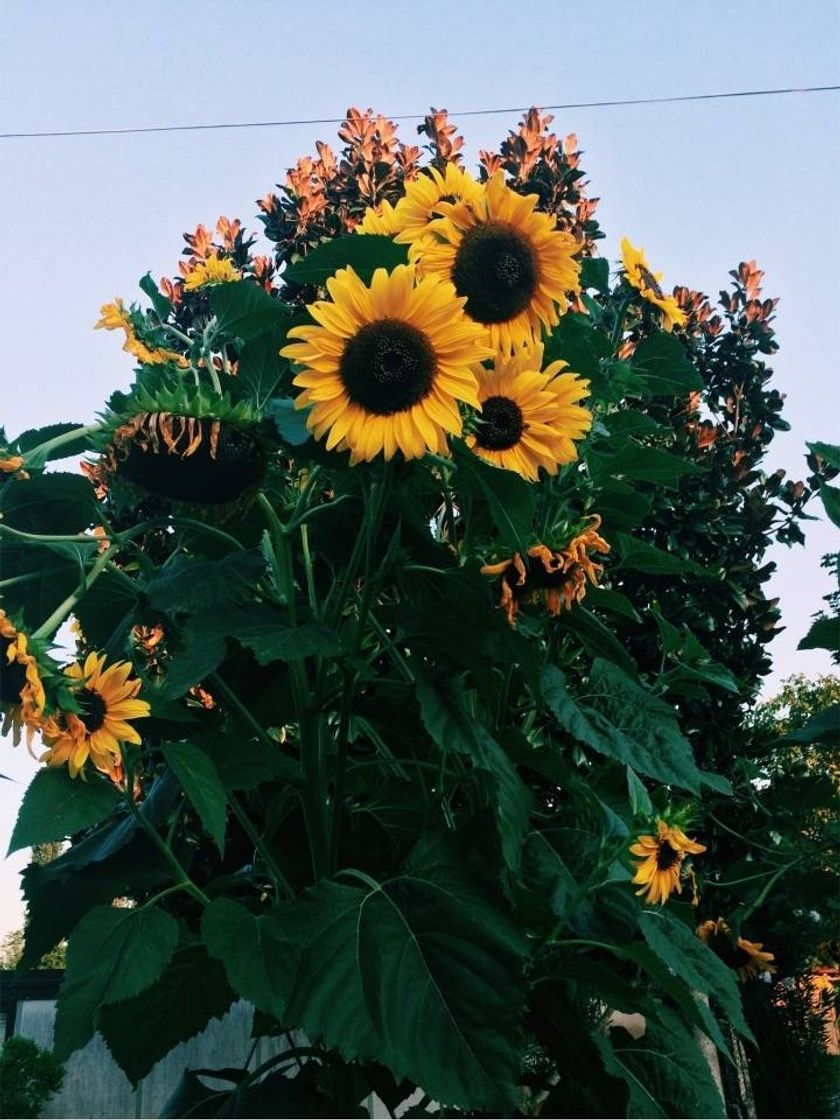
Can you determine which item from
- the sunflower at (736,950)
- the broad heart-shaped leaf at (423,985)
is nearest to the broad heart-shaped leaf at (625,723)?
the broad heart-shaped leaf at (423,985)

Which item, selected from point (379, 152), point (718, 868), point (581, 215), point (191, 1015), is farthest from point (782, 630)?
point (191, 1015)

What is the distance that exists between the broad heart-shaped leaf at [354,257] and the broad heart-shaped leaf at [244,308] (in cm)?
15

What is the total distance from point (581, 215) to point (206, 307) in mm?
1528

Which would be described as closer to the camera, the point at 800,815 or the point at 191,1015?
the point at 191,1015

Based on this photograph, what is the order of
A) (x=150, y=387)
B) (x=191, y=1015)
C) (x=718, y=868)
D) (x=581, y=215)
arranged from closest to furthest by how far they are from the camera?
(x=150, y=387)
(x=191, y=1015)
(x=718, y=868)
(x=581, y=215)

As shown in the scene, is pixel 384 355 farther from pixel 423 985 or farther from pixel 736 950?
pixel 736 950

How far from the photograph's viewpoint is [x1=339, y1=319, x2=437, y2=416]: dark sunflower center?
1.36 metres

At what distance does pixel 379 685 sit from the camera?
170 centimetres

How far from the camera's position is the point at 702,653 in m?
2.02

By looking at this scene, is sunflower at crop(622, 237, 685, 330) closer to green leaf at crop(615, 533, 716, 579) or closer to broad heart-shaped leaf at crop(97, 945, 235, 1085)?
green leaf at crop(615, 533, 716, 579)

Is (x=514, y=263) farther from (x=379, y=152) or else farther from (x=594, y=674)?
(x=379, y=152)

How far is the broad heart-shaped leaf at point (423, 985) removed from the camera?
129cm

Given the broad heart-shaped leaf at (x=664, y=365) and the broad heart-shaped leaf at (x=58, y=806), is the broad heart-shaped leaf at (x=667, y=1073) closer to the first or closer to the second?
the broad heart-shaped leaf at (x=58, y=806)

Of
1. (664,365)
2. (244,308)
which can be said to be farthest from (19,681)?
(664,365)
